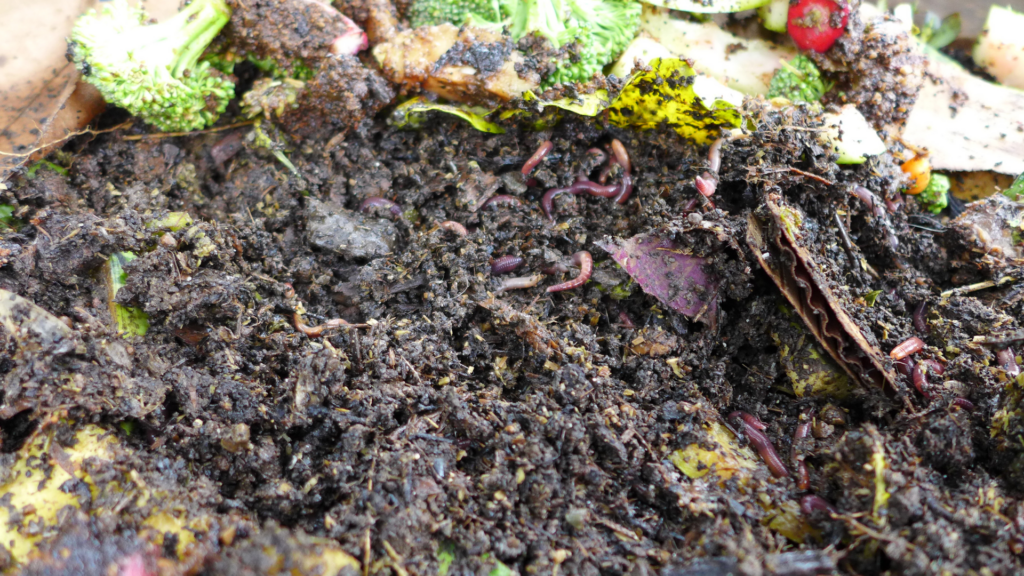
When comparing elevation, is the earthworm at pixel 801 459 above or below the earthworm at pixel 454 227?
below

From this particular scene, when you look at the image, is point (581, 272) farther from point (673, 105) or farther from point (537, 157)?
point (673, 105)

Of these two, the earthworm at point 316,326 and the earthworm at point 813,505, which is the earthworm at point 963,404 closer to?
the earthworm at point 813,505

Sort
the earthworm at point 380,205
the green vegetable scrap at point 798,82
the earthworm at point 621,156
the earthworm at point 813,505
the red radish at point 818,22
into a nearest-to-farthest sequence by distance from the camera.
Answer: the earthworm at point 813,505
the earthworm at point 380,205
the earthworm at point 621,156
the red radish at point 818,22
the green vegetable scrap at point 798,82

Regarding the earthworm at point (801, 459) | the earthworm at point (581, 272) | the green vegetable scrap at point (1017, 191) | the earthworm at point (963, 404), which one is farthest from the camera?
the green vegetable scrap at point (1017, 191)

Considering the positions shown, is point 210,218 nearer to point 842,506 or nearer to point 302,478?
point 302,478

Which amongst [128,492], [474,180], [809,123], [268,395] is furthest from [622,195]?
[128,492]

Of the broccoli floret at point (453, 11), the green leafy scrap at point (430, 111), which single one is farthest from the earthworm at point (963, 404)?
the broccoli floret at point (453, 11)
